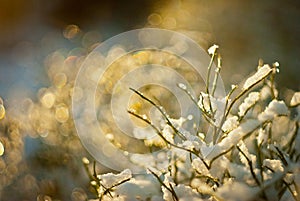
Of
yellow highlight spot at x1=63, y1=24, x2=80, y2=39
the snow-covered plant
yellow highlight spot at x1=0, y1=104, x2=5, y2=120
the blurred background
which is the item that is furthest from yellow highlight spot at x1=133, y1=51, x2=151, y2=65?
yellow highlight spot at x1=63, y1=24, x2=80, y2=39

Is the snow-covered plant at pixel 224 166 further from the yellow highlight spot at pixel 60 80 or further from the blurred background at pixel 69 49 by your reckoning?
the yellow highlight spot at pixel 60 80

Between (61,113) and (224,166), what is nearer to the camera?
(224,166)

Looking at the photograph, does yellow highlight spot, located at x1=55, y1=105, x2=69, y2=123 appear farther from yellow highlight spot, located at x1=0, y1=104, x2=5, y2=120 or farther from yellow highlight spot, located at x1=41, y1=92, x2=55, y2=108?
yellow highlight spot, located at x1=0, y1=104, x2=5, y2=120

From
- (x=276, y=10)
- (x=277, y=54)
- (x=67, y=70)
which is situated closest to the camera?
(x=277, y=54)

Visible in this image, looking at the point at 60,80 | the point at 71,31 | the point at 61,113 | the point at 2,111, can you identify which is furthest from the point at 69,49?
the point at 61,113

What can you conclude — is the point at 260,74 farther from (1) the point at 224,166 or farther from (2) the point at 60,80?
(2) the point at 60,80

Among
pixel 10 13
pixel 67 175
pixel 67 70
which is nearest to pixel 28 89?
pixel 67 70

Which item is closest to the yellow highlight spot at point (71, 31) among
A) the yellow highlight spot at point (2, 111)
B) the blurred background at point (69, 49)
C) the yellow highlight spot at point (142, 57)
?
the blurred background at point (69, 49)

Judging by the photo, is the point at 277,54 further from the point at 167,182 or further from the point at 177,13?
the point at 167,182
